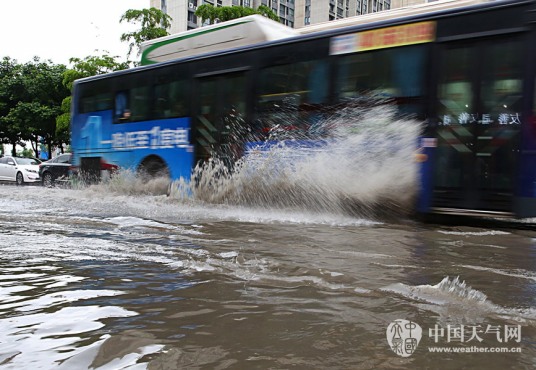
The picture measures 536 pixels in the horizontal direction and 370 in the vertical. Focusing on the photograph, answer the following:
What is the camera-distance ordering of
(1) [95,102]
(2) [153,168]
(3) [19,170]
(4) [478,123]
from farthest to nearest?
(3) [19,170]
(1) [95,102]
(2) [153,168]
(4) [478,123]

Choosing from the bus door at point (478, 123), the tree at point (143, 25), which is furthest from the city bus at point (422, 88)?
the tree at point (143, 25)

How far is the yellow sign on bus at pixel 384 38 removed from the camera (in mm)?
6141

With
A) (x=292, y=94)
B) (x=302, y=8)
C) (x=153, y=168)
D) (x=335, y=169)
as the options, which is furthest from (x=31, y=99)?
(x=302, y=8)

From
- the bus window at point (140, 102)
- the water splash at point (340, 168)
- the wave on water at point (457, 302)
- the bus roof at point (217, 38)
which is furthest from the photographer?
the bus window at point (140, 102)

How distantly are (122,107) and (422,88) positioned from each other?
21.5ft

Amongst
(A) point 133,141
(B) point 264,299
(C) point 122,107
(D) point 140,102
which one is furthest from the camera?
(C) point 122,107

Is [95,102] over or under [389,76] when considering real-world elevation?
over

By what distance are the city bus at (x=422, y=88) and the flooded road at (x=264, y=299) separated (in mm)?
846

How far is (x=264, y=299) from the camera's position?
2.91 meters

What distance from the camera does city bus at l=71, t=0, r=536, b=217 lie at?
563 cm

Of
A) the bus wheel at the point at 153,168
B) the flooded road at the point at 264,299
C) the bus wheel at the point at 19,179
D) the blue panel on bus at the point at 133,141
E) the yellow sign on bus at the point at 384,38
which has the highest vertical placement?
the yellow sign on bus at the point at 384,38

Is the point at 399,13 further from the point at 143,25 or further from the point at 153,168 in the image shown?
the point at 143,25

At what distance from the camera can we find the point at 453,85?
19.7 ft

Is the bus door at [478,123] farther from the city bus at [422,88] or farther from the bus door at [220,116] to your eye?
the bus door at [220,116]
